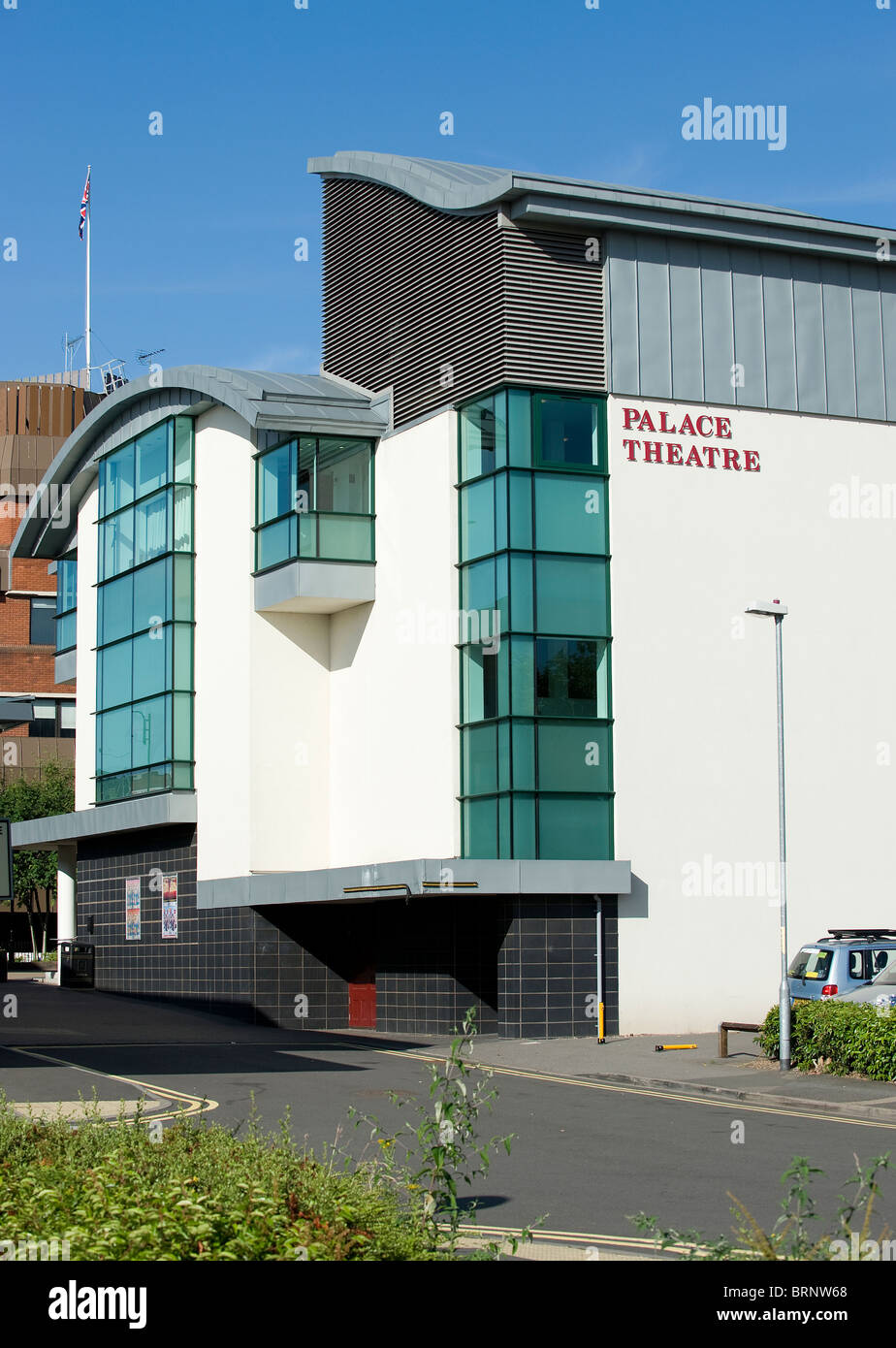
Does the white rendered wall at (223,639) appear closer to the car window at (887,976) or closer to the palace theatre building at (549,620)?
the palace theatre building at (549,620)

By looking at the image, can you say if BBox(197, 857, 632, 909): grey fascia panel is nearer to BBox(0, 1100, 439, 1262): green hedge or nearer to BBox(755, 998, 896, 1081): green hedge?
BBox(755, 998, 896, 1081): green hedge

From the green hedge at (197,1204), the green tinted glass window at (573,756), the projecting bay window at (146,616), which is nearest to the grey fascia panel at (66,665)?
the projecting bay window at (146,616)

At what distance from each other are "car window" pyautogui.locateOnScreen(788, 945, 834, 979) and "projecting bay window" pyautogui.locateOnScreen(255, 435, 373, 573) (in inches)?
477

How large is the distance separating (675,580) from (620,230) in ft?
21.2

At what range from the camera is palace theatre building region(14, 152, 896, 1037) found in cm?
2805

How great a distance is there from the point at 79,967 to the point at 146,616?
387 inches

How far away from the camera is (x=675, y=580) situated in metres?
29.4

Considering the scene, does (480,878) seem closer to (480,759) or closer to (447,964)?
(480,759)

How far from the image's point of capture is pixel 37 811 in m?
65.5

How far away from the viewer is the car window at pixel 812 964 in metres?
23.8

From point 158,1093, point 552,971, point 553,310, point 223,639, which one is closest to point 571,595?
point 553,310
